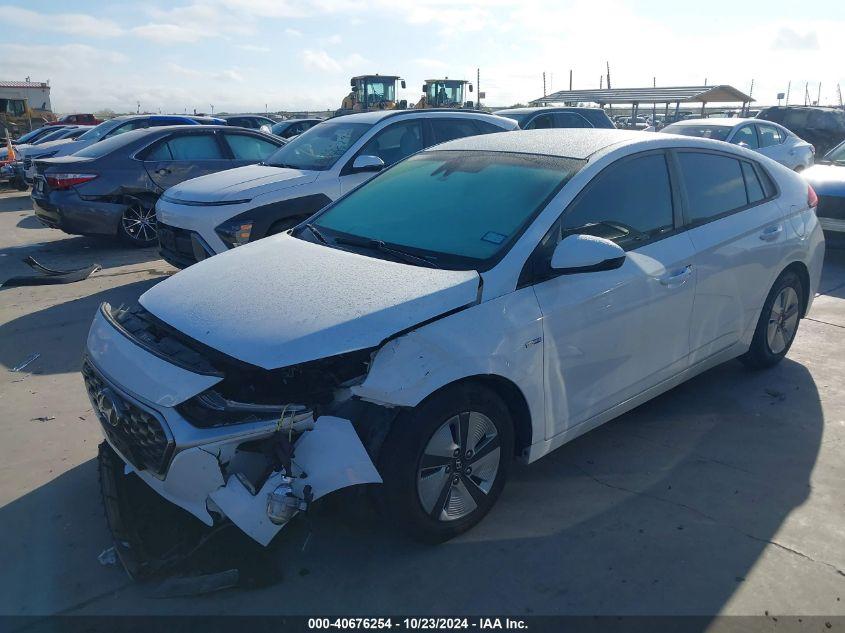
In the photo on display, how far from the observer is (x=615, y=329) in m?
3.52

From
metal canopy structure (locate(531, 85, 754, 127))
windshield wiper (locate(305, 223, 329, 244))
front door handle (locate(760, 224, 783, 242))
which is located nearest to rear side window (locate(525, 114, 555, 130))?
front door handle (locate(760, 224, 783, 242))

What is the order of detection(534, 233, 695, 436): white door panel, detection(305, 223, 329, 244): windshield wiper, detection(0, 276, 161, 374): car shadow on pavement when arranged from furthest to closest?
detection(0, 276, 161, 374): car shadow on pavement, detection(305, 223, 329, 244): windshield wiper, detection(534, 233, 695, 436): white door panel

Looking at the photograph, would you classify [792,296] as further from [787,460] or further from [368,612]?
[368,612]

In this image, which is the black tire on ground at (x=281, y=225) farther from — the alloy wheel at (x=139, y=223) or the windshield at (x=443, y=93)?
the windshield at (x=443, y=93)

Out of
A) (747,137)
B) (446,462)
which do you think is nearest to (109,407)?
(446,462)

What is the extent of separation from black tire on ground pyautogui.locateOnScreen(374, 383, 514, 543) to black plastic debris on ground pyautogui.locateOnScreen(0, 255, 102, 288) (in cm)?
656

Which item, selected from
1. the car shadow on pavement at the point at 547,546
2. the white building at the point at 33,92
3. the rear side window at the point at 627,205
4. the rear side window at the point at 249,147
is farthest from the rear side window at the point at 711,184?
the white building at the point at 33,92

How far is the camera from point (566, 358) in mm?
3322

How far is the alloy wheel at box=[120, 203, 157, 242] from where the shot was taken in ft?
31.4

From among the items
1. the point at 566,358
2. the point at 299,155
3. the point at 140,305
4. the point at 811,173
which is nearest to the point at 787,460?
the point at 566,358

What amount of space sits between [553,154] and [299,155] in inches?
184

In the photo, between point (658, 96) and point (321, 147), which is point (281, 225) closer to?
point (321, 147)

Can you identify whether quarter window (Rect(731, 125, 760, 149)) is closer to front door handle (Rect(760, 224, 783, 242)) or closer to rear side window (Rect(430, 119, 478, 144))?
rear side window (Rect(430, 119, 478, 144))

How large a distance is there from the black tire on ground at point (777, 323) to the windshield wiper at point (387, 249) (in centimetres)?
269
